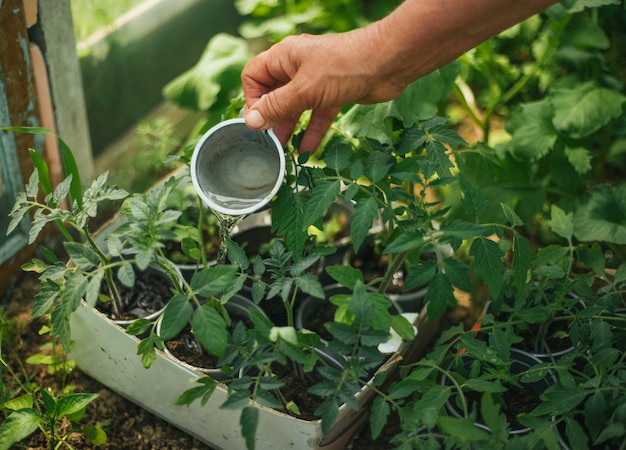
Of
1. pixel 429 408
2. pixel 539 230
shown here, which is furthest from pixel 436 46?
pixel 539 230

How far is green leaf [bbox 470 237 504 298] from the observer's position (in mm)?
1175

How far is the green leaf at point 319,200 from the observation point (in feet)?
3.92

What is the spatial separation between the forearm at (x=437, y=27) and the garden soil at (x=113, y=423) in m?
0.86

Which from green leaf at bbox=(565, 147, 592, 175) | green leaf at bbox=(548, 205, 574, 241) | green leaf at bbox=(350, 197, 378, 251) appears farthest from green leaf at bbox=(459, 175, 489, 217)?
green leaf at bbox=(565, 147, 592, 175)

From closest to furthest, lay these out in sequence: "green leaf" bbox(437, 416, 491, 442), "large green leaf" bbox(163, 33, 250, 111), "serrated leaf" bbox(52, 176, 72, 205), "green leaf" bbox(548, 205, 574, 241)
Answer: "green leaf" bbox(437, 416, 491, 442) < "serrated leaf" bbox(52, 176, 72, 205) < "green leaf" bbox(548, 205, 574, 241) < "large green leaf" bbox(163, 33, 250, 111)

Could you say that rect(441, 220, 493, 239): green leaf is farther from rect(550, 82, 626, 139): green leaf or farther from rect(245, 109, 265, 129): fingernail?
rect(550, 82, 626, 139): green leaf

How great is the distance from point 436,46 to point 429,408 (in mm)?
654

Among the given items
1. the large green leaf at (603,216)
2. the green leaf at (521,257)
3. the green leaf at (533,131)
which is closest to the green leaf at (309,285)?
the green leaf at (521,257)

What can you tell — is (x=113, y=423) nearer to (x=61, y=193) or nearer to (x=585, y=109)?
(x=61, y=193)

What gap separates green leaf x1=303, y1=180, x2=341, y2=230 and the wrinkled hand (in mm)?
171

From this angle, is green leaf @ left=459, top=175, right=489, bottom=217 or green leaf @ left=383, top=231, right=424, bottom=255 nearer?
green leaf @ left=383, top=231, right=424, bottom=255

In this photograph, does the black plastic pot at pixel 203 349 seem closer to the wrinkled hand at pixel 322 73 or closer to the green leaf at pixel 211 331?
the green leaf at pixel 211 331

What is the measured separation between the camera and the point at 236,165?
1373mm

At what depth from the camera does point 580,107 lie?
181 centimetres
